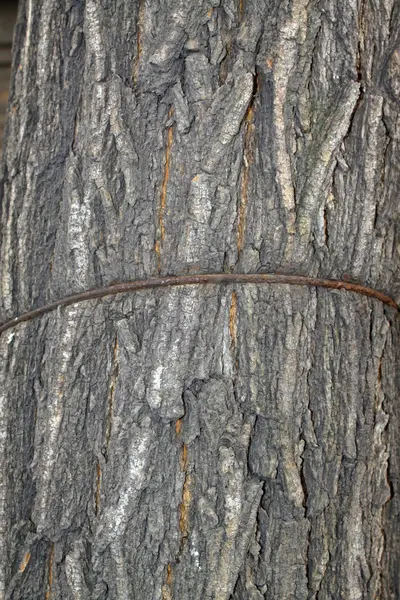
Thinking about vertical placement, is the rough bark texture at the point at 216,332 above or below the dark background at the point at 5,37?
below

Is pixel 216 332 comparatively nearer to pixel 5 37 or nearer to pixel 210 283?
pixel 210 283

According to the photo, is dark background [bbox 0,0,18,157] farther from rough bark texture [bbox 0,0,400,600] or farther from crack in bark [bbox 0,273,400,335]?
crack in bark [bbox 0,273,400,335]

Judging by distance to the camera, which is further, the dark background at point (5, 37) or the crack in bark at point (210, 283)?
the dark background at point (5, 37)

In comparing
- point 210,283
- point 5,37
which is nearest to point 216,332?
point 210,283

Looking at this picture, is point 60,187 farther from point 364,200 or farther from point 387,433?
point 387,433

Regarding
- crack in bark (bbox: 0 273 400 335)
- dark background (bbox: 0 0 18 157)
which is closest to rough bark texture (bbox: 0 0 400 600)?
crack in bark (bbox: 0 273 400 335)

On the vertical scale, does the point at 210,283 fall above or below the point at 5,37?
below

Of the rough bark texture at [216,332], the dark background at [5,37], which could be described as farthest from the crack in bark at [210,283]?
the dark background at [5,37]

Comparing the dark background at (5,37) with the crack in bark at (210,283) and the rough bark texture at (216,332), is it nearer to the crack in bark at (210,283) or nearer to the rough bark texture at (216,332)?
the rough bark texture at (216,332)

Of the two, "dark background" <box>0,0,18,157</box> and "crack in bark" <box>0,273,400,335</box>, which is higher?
"dark background" <box>0,0,18,157</box>
